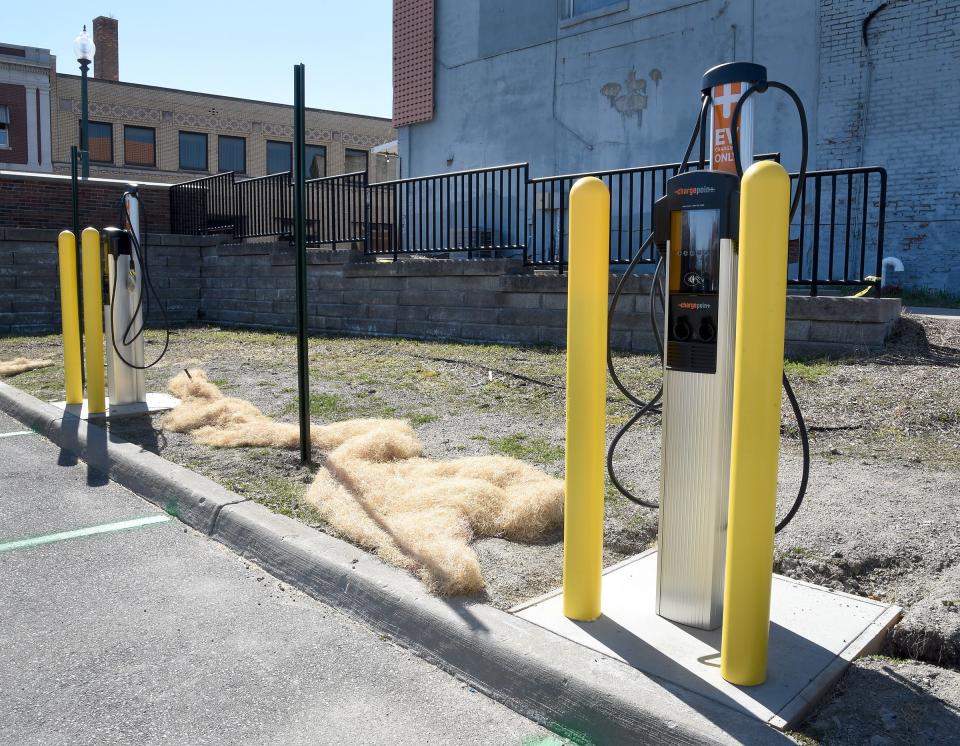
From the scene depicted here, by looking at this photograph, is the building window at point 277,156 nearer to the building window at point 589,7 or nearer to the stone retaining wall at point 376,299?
the stone retaining wall at point 376,299

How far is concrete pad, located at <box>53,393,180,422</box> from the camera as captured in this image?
249 inches

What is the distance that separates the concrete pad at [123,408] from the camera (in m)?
6.32

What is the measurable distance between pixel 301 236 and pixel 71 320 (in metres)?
3.04

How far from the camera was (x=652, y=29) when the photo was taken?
52.1ft

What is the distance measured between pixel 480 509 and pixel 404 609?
943 mm

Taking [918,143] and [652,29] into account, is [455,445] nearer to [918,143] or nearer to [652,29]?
[918,143]

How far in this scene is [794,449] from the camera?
5.30 metres

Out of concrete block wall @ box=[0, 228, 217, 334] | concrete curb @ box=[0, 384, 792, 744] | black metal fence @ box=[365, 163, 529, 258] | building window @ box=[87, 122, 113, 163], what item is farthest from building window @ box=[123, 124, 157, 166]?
concrete curb @ box=[0, 384, 792, 744]

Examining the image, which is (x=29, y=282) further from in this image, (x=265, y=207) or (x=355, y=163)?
(x=355, y=163)

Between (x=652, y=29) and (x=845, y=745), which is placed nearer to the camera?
(x=845, y=745)

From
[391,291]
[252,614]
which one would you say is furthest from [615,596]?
[391,291]

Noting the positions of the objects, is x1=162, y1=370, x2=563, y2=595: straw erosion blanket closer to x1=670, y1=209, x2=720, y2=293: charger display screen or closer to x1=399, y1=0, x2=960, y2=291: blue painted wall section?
x1=670, y1=209, x2=720, y2=293: charger display screen

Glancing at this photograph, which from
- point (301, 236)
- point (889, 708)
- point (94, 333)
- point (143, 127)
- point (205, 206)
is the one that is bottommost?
point (889, 708)

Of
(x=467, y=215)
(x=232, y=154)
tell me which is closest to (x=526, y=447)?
(x=467, y=215)
